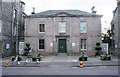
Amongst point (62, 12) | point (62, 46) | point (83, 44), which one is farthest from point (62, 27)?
point (83, 44)

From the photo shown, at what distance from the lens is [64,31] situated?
44.2 metres

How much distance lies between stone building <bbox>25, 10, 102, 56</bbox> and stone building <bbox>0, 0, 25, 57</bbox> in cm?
316

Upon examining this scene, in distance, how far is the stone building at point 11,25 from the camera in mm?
39156

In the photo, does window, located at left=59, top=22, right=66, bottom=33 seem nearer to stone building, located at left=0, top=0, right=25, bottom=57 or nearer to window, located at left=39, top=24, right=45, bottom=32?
window, located at left=39, top=24, right=45, bottom=32

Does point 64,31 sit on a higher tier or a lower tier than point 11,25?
lower

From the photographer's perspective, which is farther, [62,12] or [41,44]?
[41,44]

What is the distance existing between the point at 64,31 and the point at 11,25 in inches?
333

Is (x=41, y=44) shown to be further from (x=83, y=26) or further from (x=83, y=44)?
(x=83, y=26)

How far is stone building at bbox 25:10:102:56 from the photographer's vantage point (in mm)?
43969

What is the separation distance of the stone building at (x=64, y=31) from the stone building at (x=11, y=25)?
316 cm

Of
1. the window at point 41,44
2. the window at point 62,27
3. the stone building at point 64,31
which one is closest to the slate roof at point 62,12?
the stone building at point 64,31

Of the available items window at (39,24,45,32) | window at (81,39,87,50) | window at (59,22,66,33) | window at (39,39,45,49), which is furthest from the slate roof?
window at (81,39,87,50)

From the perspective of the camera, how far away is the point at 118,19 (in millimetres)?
43250

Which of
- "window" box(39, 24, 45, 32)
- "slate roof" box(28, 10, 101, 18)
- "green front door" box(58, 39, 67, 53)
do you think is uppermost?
"slate roof" box(28, 10, 101, 18)
